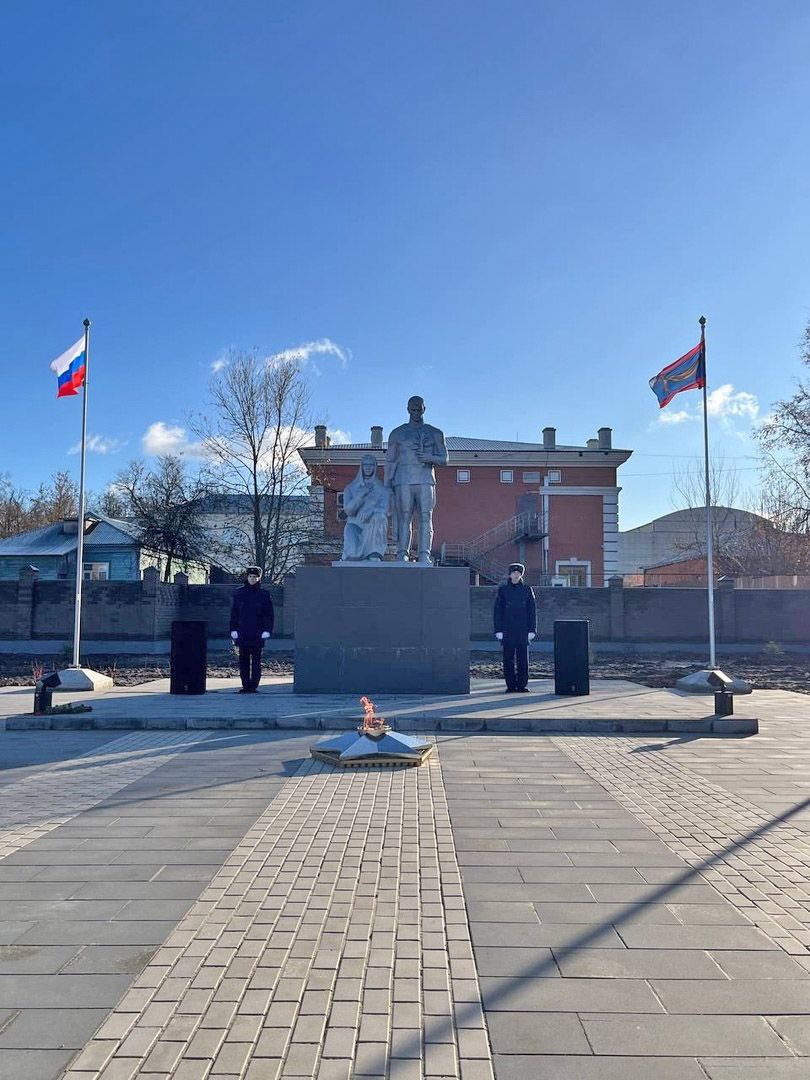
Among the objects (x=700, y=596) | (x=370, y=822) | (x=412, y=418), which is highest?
(x=412, y=418)

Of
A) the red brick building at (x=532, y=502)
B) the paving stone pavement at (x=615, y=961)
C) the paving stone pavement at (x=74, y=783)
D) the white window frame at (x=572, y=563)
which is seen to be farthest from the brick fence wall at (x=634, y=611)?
the paving stone pavement at (x=615, y=961)

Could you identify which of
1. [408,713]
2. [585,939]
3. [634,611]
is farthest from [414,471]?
[634,611]

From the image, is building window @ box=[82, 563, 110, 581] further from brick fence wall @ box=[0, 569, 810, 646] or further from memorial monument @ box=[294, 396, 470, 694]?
memorial monument @ box=[294, 396, 470, 694]

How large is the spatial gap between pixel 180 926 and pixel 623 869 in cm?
237

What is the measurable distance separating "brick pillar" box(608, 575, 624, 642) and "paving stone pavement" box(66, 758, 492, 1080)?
26056mm

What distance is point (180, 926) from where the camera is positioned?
11.8 ft

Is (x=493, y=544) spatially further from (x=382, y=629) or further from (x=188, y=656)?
(x=188, y=656)

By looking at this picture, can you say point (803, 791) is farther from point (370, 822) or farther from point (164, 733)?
point (164, 733)

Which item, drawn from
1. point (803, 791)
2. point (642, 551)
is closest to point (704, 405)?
point (803, 791)

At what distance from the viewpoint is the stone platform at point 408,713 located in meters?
9.47

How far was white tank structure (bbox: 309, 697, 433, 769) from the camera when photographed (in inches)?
290

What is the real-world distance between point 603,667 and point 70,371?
14045mm

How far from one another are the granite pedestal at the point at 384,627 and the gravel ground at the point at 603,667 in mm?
4758

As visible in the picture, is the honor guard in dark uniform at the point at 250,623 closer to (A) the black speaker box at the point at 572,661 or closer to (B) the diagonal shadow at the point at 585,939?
→ (A) the black speaker box at the point at 572,661
